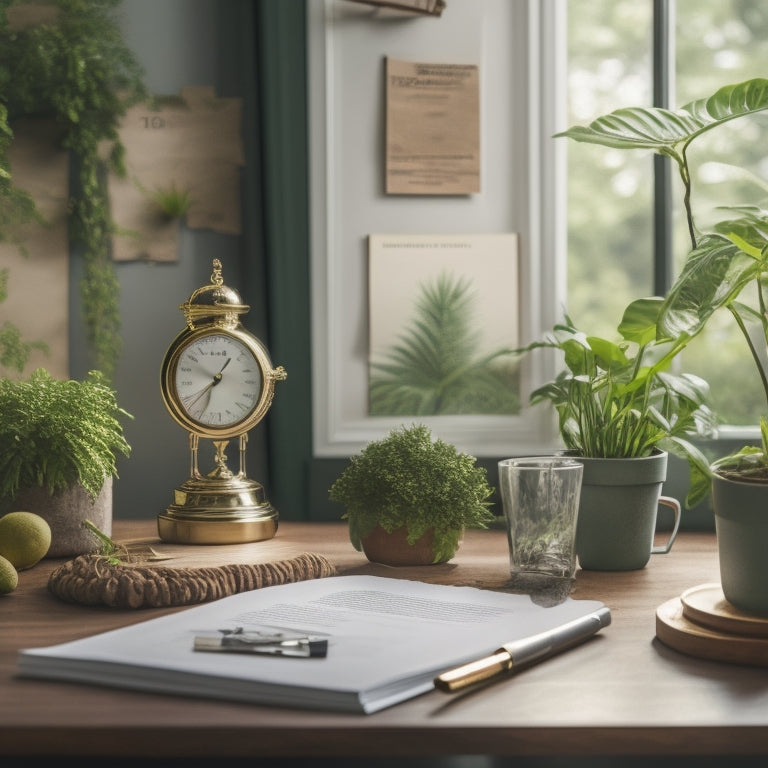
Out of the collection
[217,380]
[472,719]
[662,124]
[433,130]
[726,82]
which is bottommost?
[472,719]

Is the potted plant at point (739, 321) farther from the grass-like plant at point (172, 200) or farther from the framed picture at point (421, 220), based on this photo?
the grass-like plant at point (172, 200)

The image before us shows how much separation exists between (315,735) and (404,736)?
2.4 inches

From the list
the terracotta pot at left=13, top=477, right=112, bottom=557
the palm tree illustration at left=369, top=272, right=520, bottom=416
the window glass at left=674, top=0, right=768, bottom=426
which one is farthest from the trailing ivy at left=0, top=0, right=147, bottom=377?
the window glass at left=674, top=0, right=768, bottom=426

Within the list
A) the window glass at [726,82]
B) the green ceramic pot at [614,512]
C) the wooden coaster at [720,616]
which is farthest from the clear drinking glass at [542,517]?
the window glass at [726,82]

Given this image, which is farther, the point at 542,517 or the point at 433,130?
the point at 433,130

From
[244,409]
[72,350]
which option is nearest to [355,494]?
[244,409]

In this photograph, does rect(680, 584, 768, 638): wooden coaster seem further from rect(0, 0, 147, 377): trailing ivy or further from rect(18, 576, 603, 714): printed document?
rect(0, 0, 147, 377): trailing ivy

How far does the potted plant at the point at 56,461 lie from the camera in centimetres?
123

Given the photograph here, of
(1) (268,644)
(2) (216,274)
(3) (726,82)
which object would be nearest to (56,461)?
(2) (216,274)

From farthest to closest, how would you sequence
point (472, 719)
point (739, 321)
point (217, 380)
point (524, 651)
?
point (217, 380) → point (739, 321) → point (524, 651) → point (472, 719)

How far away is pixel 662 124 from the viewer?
0.99 metres

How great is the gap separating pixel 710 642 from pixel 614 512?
0.37 metres

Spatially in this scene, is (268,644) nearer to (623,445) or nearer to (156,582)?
(156,582)

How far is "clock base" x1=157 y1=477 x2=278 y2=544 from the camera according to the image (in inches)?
51.2
